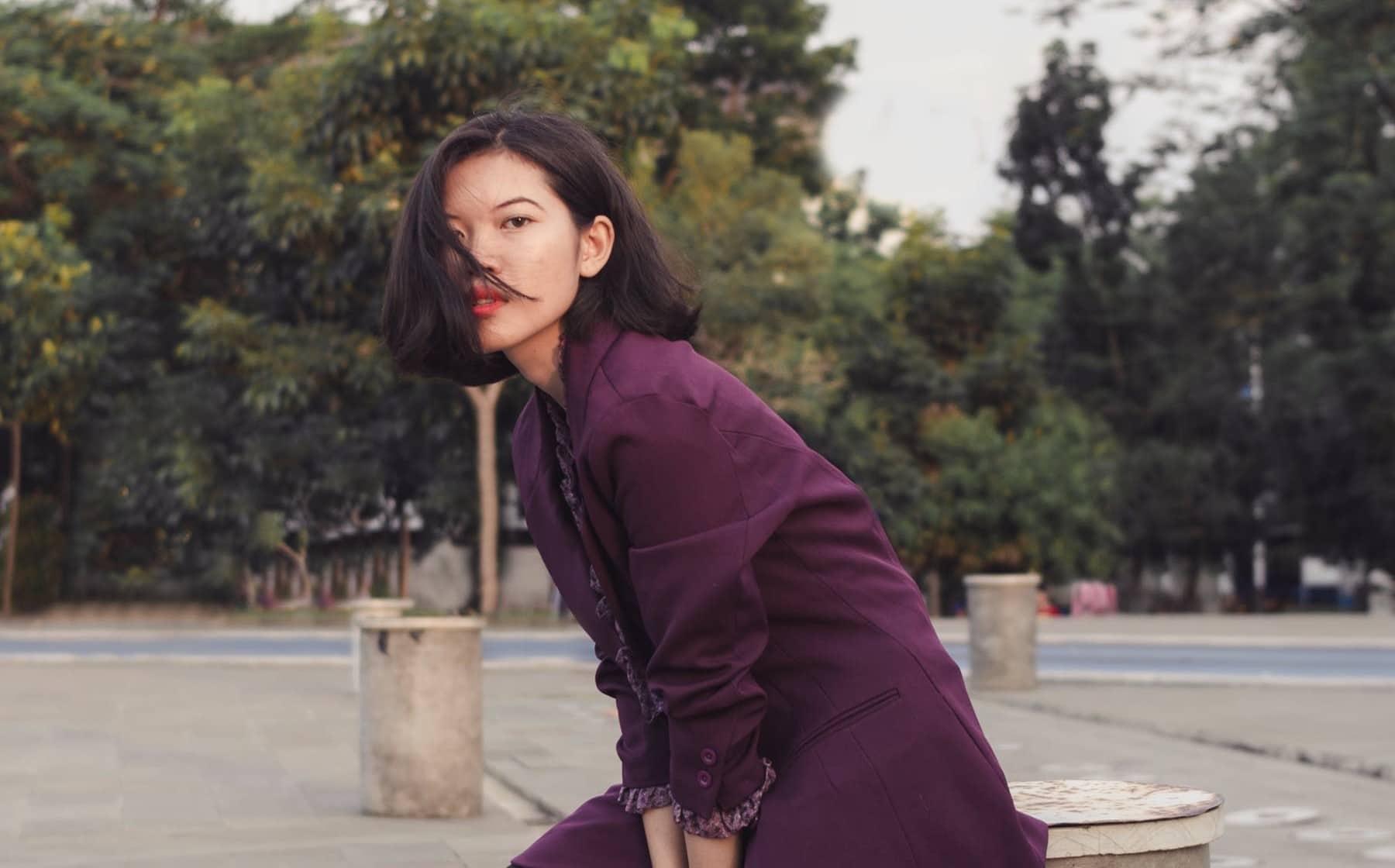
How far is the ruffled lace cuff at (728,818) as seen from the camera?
2096 millimetres

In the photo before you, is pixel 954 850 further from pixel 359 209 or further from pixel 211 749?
pixel 359 209

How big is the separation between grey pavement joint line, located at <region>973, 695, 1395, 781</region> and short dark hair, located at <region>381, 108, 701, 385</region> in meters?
7.36

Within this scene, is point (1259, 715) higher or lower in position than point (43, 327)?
lower

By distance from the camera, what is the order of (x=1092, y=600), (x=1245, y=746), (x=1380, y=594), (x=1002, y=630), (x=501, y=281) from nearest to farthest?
(x=501, y=281)
(x=1245, y=746)
(x=1002, y=630)
(x=1092, y=600)
(x=1380, y=594)

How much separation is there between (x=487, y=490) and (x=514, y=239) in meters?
20.6

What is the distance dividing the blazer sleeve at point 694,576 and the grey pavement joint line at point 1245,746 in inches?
291

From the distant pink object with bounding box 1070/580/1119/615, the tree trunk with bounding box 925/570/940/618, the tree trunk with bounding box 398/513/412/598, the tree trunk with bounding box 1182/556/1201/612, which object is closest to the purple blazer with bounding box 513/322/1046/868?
the tree trunk with bounding box 398/513/412/598

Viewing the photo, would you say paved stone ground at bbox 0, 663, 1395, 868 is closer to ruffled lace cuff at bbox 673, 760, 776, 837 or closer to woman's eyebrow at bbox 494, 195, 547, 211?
ruffled lace cuff at bbox 673, 760, 776, 837

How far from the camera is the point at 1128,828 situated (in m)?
2.46

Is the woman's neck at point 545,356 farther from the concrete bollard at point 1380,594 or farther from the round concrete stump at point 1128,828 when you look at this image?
the concrete bollard at point 1380,594

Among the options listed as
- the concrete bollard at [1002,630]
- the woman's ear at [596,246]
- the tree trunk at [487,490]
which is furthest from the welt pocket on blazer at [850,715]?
the tree trunk at [487,490]

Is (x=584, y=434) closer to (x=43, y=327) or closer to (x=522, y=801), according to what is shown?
(x=522, y=801)

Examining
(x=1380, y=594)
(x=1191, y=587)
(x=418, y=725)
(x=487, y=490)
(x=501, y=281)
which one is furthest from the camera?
(x=1380, y=594)

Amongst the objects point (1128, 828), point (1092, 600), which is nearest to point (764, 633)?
point (1128, 828)
